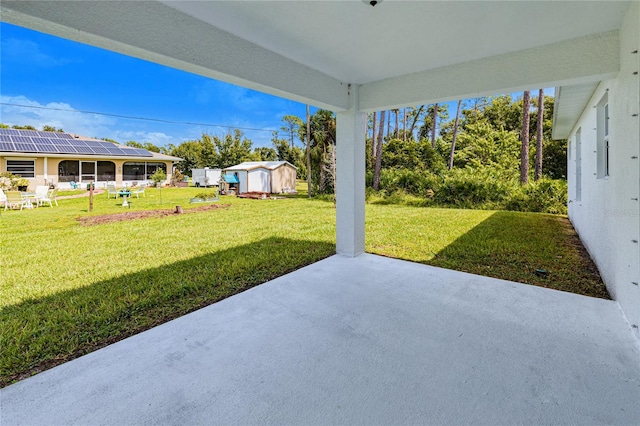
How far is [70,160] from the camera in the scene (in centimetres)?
1684

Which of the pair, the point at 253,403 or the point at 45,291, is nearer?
the point at 253,403

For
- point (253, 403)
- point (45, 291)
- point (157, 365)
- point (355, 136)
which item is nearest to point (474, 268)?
point (355, 136)

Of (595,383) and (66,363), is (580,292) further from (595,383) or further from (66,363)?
(66,363)

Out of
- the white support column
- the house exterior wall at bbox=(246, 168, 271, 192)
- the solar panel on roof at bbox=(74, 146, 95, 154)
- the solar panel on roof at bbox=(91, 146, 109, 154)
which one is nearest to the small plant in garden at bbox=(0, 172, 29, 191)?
the solar panel on roof at bbox=(74, 146, 95, 154)

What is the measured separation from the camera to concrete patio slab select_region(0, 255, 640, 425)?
1.70m

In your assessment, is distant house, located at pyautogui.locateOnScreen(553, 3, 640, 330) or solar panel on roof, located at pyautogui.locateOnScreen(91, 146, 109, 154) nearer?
distant house, located at pyautogui.locateOnScreen(553, 3, 640, 330)

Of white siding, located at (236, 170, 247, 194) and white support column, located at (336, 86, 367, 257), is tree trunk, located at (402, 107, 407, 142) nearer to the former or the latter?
white siding, located at (236, 170, 247, 194)

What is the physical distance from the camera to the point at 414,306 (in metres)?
3.10

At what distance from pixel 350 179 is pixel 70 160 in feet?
60.9

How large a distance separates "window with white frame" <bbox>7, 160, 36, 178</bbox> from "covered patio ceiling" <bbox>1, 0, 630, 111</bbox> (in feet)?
57.4

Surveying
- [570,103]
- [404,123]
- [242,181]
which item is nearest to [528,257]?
[570,103]

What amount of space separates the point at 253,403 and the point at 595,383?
210cm

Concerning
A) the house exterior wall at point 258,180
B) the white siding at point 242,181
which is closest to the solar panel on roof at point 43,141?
the white siding at point 242,181

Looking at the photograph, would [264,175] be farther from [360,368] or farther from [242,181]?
[360,368]
